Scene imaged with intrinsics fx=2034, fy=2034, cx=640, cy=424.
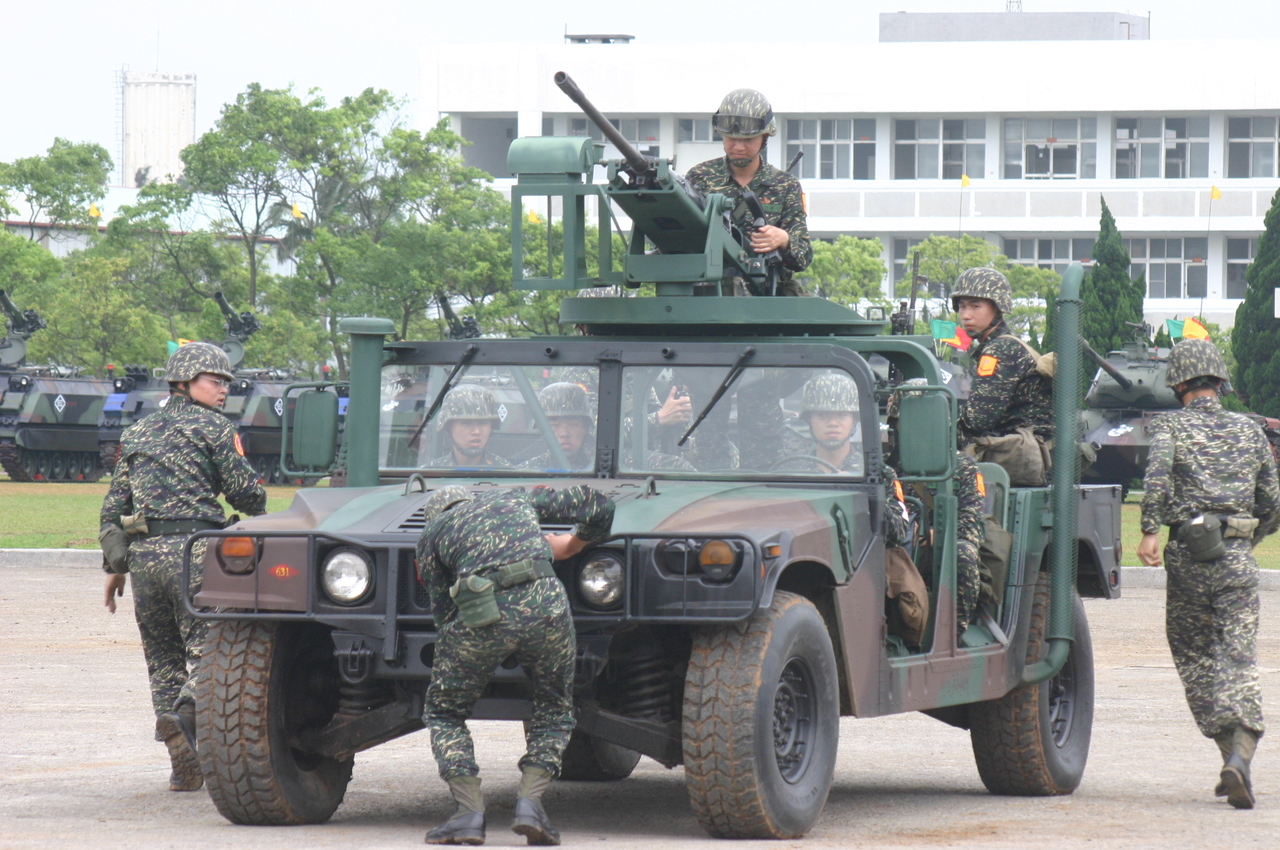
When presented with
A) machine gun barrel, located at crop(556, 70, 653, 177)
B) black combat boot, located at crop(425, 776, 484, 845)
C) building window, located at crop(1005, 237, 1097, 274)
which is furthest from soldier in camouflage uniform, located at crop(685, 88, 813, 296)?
building window, located at crop(1005, 237, 1097, 274)

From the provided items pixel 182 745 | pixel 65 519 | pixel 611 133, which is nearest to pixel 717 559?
pixel 611 133

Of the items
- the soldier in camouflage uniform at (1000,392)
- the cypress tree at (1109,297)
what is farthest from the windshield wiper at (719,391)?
the cypress tree at (1109,297)

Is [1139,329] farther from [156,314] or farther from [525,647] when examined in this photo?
[525,647]

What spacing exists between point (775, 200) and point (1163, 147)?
6240 centimetres

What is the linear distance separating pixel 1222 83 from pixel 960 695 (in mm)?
62850

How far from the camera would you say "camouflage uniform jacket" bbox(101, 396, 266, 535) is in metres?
8.56

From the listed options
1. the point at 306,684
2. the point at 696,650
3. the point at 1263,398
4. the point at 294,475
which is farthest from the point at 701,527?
the point at 1263,398

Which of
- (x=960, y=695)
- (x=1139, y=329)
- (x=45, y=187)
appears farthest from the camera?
(x=45, y=187)

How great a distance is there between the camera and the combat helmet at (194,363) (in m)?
8.80

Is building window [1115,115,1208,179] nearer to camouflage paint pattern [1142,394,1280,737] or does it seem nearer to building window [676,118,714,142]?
building window [676,118,714,142]

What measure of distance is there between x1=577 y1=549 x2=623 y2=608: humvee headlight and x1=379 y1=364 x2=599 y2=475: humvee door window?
1.10 m

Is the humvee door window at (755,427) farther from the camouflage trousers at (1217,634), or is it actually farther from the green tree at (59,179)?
the green tree at (59,179)

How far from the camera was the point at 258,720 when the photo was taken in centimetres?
689

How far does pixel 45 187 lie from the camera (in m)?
57.8
